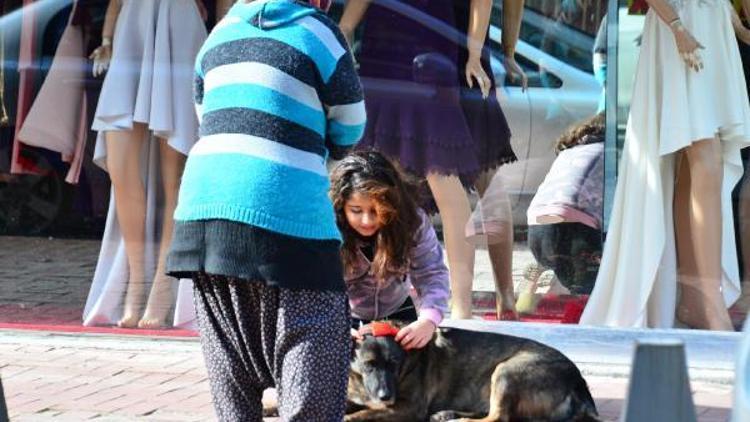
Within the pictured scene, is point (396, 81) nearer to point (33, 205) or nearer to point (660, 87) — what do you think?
point (660, 87)

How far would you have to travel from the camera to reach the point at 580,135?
6965 millimetres

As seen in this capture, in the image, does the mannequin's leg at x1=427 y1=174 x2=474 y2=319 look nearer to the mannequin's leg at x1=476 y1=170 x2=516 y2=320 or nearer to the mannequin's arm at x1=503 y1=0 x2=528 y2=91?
the mannequin's leg at x1=476 y1=170 x2=516 y2=320

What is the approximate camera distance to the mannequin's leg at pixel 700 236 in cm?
671

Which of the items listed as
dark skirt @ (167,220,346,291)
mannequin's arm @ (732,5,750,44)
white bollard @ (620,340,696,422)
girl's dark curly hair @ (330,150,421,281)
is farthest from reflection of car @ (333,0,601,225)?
white bollard @ (620,340,696,422)

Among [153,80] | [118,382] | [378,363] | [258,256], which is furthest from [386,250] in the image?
[153,80]

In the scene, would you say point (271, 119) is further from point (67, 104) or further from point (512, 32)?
point (67, 104)

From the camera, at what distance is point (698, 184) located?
6.73 m

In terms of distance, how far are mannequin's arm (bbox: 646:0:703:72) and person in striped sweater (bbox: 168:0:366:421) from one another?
2.50 meters

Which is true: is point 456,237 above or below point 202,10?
below

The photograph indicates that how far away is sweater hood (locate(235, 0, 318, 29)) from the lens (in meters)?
4.36

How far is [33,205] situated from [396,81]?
6.36 feet

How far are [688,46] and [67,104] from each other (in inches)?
115

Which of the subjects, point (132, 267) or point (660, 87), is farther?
point (132, 267)

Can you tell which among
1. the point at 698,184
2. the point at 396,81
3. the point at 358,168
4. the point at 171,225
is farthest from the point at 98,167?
the point at 698,184
